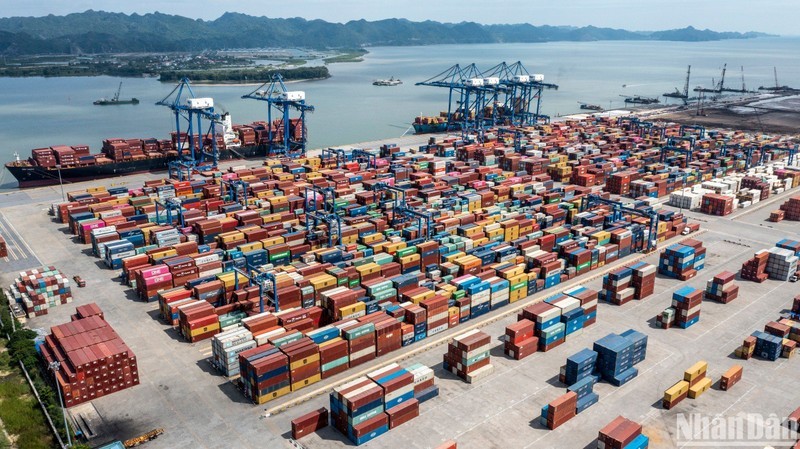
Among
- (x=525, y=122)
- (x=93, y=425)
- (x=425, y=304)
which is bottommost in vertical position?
(x=93, y=425)

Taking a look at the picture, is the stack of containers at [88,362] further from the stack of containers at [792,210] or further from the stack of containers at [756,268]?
the stack of containers at [792,210]

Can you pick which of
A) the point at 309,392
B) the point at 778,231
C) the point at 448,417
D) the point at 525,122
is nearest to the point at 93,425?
the point at 309,392

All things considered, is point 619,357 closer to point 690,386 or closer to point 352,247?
point 690,386

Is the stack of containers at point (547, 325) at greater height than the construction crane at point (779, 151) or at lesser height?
lesser

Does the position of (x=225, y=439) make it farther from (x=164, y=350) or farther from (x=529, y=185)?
(x=529, y=185)

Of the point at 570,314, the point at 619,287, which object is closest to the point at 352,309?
the point at 570,314

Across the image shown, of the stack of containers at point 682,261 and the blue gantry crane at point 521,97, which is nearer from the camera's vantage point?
the stack of containers at point 682,261

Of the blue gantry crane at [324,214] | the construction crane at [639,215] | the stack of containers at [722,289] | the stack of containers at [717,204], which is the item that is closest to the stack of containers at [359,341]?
the blue gantry crane at [324,214]
